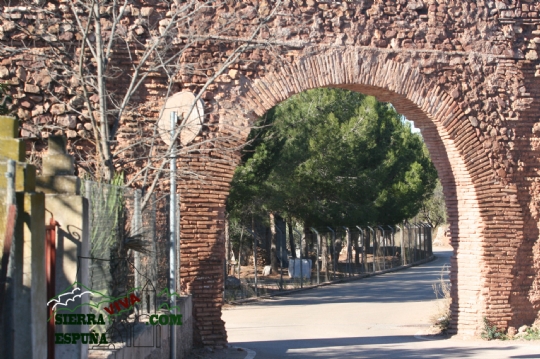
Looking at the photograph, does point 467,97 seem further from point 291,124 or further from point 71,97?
point 291,124

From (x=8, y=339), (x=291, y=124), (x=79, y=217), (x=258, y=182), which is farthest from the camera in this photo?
(x=291, y=124)

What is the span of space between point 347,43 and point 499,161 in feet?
10.4

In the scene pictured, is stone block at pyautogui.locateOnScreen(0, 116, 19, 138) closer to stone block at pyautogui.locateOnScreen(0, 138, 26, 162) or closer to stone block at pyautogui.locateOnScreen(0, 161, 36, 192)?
stone block at pyautogui.locateOnScreen(0, 138, 26, 162)

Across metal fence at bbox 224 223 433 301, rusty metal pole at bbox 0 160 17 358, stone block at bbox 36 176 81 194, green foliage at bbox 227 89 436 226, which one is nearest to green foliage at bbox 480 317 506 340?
stone block at bbox 36 176 81 194

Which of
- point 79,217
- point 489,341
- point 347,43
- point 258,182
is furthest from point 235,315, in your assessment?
point 79,217

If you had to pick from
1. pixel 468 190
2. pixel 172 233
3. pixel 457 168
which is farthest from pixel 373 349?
pixel 172 233

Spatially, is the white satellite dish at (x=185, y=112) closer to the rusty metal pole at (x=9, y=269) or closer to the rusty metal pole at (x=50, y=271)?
the rusty metal pole at (x=50, y=271)

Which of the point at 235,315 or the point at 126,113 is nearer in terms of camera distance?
the point at 126,113

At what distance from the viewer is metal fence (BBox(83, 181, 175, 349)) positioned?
636cm

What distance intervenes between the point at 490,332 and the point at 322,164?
599 inches

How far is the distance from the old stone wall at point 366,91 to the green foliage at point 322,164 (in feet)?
33.9

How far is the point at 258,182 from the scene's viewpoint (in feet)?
75.7

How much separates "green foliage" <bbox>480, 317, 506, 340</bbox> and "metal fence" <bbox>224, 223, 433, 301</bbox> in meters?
10.2

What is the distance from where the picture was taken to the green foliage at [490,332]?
12391 mm
